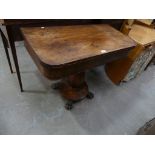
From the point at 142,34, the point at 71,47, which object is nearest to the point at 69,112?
the point at 71,47

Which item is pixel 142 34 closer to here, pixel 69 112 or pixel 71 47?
pixel 71 47

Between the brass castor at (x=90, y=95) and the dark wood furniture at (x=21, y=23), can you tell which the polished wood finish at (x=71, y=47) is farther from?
the brass castor at (x=90, y=95)

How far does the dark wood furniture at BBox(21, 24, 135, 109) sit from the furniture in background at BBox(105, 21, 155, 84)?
0.33m

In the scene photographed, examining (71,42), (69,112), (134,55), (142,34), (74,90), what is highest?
(71,42)

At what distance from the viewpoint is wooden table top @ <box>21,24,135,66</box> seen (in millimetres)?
849

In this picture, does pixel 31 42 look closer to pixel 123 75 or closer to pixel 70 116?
pixel 70 116

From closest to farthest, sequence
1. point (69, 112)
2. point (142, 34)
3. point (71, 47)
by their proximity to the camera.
A: point (71, 47)
point (69, 112)
point (142, 34)

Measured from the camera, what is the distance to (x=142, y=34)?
149 centimetres

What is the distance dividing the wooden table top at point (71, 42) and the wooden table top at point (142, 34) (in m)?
0.34

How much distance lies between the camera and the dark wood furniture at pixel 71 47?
0.84m

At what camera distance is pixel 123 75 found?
1.59m

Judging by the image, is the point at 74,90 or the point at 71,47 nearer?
the point at 71,47

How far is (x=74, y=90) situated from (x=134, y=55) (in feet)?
2.04

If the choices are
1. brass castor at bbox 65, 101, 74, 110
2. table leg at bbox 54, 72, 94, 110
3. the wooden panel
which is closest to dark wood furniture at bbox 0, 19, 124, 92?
the wooden panel
